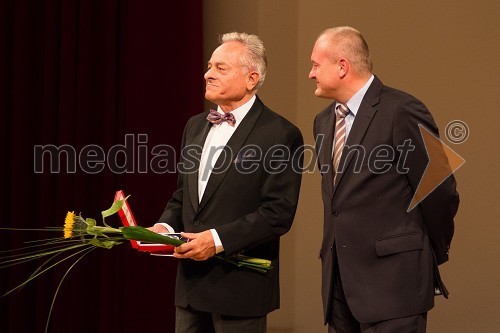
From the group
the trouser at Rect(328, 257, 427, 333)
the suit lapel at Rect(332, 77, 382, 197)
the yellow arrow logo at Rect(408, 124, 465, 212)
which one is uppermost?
the suit lapel at Rect(332, 77, 382, 197)

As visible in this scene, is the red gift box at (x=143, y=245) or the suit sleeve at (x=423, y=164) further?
the red gift box at (x=143, y=245)

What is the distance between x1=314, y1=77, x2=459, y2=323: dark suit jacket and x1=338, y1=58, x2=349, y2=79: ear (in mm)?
164

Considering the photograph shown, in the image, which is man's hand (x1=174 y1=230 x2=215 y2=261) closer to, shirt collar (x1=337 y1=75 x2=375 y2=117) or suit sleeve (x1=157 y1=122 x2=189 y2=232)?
suit sleeve (x1=157 y1=122 x2=189 y2=232)

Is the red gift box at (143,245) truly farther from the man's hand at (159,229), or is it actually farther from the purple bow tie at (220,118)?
the purple bow tie at (220,118)

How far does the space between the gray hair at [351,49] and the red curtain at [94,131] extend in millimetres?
1657

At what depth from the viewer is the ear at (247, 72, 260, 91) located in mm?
2939

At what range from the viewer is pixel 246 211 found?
2.81 m

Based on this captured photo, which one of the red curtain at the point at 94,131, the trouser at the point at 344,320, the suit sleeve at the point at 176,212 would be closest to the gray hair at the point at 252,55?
→ the suit sleeve at the point at 176,212

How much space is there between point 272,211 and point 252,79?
1.74ft

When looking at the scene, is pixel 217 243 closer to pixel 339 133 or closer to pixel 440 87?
pixel 339 133

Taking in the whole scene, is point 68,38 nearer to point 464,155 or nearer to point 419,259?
point 464,155

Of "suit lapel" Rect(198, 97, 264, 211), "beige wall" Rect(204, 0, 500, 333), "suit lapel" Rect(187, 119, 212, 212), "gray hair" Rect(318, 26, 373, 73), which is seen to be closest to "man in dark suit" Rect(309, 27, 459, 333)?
"gray hair" Rect(318, 26, 373, 73)

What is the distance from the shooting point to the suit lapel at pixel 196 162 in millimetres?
2854

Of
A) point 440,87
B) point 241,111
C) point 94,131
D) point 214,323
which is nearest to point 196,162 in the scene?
point 241,111
